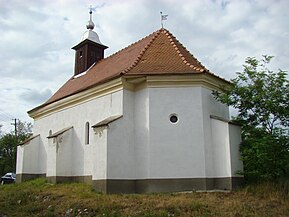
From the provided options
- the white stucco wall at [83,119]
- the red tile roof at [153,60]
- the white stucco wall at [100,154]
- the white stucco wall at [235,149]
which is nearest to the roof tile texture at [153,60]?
the red tile roof at [153,60]

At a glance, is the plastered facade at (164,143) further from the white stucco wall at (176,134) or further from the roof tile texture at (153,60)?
the roof tile texture at (153,60)

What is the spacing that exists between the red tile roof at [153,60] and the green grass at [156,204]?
5602 mm

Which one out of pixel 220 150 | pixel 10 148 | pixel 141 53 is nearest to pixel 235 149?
pixel 220 150

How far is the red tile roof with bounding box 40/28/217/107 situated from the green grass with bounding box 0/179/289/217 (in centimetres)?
→ 560

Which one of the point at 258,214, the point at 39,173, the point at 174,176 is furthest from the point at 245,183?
the point at 39,173

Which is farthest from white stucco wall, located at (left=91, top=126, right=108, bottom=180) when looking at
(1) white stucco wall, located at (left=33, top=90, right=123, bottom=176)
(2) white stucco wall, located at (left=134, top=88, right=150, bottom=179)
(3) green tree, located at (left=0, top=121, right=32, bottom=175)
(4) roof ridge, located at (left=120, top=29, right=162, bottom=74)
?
(3) green tree, located at (left=0, top=121, right=32, bottom=175)

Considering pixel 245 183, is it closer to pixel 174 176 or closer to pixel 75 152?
pixel 174 176

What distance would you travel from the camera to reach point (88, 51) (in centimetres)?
2472

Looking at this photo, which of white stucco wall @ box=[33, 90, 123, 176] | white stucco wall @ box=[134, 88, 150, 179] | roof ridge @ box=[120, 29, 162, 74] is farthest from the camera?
white stucco wall @ box=[33, 90, 123, 176]

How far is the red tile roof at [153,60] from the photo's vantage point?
15906 mm

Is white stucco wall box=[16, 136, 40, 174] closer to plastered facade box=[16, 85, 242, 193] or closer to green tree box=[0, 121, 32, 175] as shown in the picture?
plastered facade box=[16, 85, 242, 193]

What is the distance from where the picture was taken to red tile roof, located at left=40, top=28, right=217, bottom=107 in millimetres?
15906

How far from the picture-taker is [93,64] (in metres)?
24.3

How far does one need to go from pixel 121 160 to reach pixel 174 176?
245 centimetres
